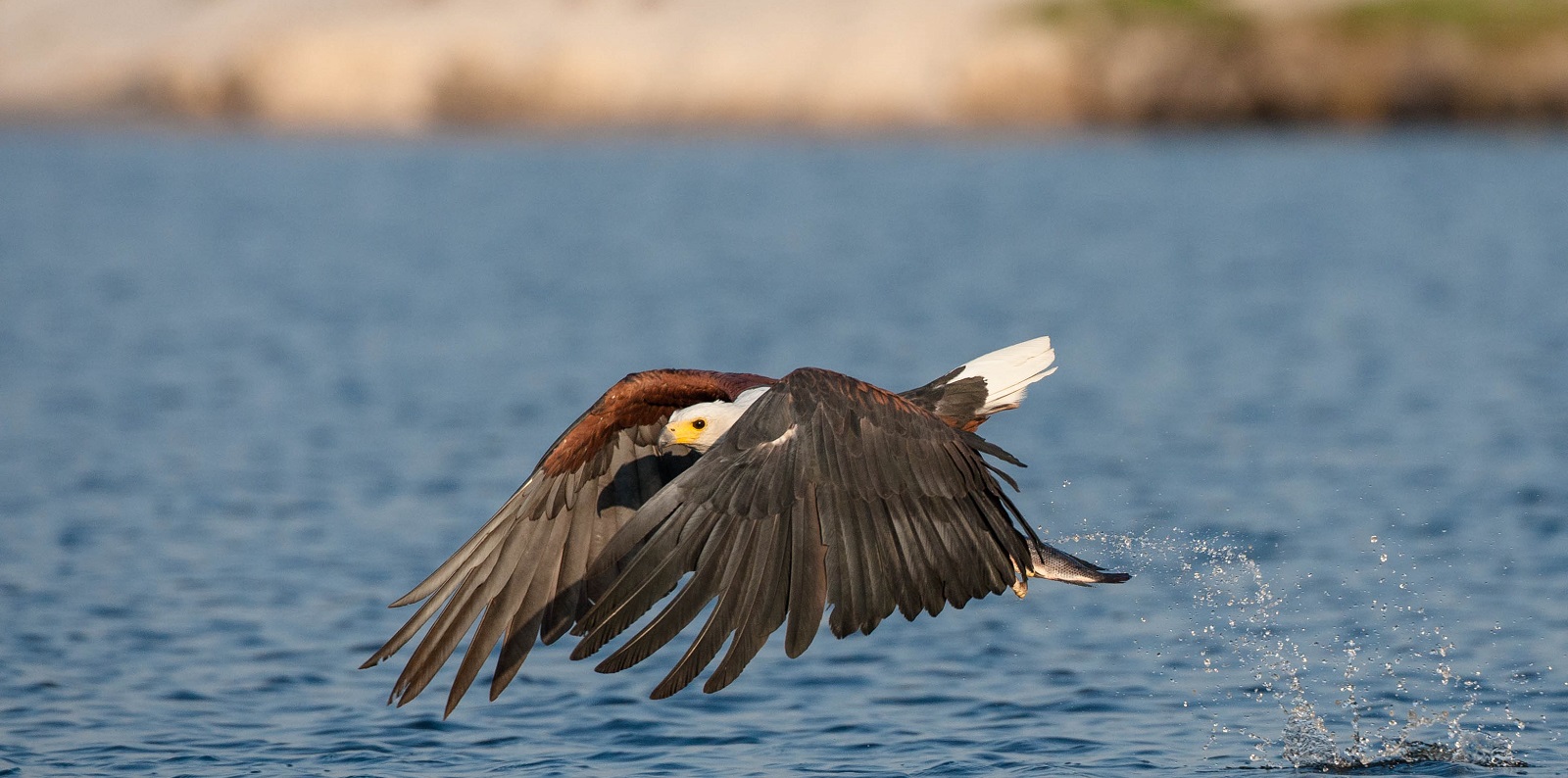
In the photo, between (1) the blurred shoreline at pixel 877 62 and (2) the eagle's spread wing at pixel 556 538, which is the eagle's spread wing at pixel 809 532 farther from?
Result: (1) the blurred shoreline at pixel 877 62

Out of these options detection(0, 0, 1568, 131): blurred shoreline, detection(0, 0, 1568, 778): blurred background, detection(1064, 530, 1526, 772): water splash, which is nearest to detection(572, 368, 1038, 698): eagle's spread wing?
detection(0, 0, 1568, 778): blurred background

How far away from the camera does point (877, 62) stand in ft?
144

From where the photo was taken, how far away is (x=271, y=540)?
12.4m

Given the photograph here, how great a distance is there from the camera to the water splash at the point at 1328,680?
8.22m

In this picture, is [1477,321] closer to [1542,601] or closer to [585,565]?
[1542,601]

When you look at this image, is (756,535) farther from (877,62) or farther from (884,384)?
(877,62)

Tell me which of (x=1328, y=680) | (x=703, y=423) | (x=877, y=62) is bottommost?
(x=1328, y=680)

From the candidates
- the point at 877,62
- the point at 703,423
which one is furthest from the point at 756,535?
the point at 877,62

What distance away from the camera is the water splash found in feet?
27.0

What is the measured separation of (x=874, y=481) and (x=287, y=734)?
3299mm

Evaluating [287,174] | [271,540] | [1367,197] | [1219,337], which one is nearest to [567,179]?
[287,174]

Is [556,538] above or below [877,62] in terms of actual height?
below

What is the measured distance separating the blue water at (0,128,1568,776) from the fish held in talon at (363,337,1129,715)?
1.00 meters

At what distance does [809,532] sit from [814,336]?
1452cm
